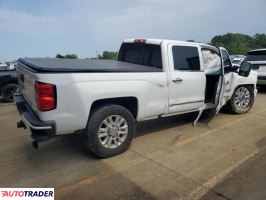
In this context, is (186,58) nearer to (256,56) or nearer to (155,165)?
(155,165)

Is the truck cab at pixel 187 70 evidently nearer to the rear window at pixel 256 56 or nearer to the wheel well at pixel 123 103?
the wheel well at pixel 123 103

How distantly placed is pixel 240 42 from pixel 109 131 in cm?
8077

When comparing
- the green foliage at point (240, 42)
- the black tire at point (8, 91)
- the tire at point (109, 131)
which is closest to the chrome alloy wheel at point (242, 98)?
the tire at point (109, 131)

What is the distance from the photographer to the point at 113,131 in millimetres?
4500

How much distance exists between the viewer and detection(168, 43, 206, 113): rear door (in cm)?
520

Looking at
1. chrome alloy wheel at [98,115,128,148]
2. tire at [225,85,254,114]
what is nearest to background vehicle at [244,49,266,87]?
tire at [225,85,254,114]

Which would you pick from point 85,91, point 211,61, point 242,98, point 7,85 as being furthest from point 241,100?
point 7,85

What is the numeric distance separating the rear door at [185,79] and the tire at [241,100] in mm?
1480

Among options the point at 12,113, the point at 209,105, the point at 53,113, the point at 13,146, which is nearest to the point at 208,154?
the point at 209,105

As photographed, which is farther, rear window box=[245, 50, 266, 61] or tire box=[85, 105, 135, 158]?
rear window box=[245, 50, 266, 61]

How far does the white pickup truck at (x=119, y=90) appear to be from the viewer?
153 inches

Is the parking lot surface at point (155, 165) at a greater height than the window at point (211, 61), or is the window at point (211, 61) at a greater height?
the window at point (211, 61)

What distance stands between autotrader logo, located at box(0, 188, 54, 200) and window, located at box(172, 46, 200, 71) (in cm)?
303

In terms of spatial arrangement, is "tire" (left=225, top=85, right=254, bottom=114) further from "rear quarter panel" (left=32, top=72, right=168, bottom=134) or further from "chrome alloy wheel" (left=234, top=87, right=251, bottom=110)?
"rear quarter panel" (left=32, top=72, right=168, bottom=134)
